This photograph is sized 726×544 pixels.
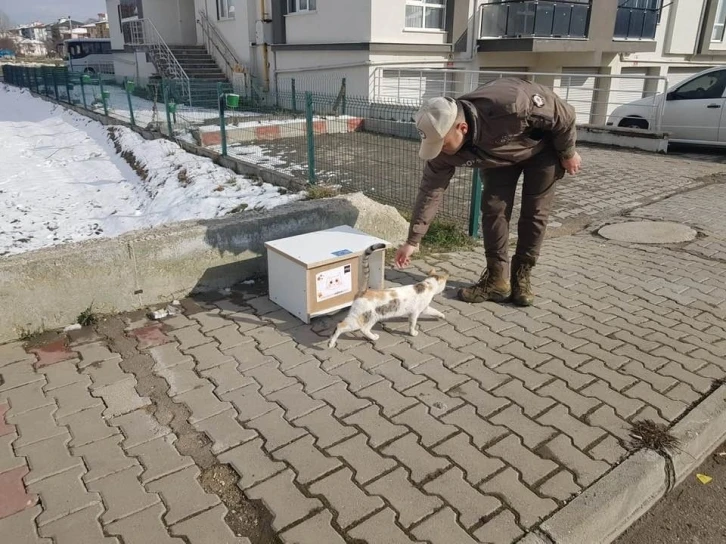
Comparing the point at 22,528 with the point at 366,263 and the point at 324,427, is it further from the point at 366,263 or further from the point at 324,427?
the point at 366,263

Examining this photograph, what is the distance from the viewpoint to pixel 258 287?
14.8 feet

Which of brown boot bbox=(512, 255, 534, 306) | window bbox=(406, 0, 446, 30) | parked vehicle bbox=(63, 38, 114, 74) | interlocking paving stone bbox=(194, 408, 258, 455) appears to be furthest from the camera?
parked vehicle bbox=(63, 38, 114, 74)

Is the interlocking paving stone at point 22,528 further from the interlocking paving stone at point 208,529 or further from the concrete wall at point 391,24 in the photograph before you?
the concrete wall at point 391,24

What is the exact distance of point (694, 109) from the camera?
11.4 meters

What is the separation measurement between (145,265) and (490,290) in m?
2.60

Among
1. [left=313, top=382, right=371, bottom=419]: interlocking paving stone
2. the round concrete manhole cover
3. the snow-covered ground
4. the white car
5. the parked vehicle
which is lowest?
the snow-covered ground

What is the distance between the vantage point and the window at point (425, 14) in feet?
51.8

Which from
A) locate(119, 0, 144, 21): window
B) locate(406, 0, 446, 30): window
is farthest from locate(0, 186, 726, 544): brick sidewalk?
locate(119, 0, 144, 21): window

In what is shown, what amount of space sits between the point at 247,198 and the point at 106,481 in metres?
5.39

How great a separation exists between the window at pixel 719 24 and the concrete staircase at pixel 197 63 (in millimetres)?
19196

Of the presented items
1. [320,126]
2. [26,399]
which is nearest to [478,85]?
[320,126]

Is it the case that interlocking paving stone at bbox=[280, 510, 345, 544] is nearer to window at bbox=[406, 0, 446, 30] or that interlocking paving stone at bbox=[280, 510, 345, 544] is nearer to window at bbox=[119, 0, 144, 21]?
window at bbox=[406, 0, 446, 30]

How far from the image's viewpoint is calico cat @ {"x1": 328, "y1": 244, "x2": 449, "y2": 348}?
3543 millimetres

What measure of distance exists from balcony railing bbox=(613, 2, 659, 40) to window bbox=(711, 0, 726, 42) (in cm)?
500
